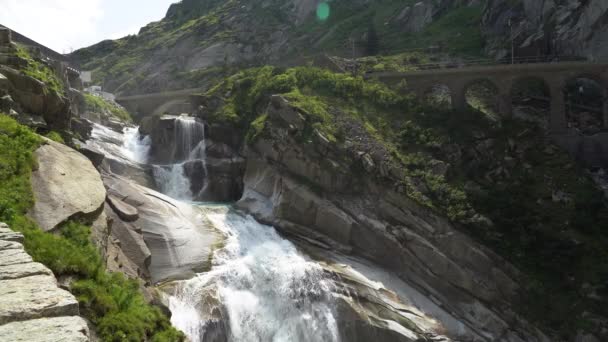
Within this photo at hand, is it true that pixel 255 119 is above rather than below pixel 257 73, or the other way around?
below

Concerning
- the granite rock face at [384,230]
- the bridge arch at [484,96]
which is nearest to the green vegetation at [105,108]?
the granite rock face at [384,230]

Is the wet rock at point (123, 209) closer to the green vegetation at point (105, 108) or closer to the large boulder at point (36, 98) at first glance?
the large boulder at point (36, 98)

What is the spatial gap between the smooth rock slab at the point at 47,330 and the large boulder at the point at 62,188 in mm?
7610

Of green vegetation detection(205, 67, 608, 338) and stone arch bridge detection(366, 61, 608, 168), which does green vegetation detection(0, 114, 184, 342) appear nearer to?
green vegetation detection(205, 67, 608, 338)

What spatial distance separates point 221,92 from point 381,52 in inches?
1301

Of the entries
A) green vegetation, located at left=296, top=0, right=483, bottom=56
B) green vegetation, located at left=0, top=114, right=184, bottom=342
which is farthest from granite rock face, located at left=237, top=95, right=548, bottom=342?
green vegetation, located at left=296, top=0, right=483, bottom=56

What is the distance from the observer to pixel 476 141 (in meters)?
33.3

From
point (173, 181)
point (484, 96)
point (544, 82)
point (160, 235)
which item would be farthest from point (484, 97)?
point (160, 235)

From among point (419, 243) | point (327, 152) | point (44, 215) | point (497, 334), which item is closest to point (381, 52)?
point (327, 152)

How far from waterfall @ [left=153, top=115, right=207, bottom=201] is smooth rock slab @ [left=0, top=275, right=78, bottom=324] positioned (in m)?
29.4

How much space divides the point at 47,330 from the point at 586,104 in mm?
50357

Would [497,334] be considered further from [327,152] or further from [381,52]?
[381,52]

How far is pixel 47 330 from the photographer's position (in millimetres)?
6289

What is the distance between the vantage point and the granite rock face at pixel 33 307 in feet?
20.3
